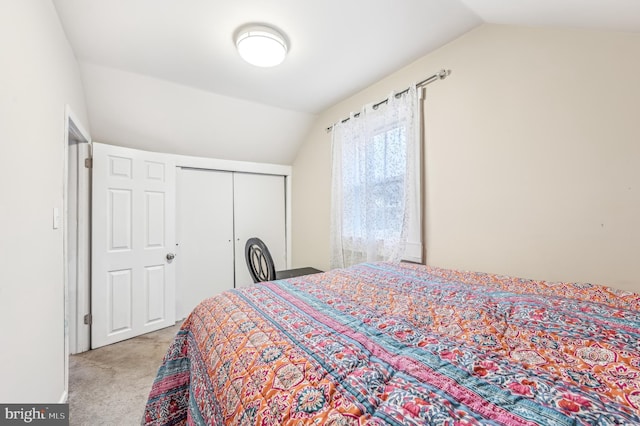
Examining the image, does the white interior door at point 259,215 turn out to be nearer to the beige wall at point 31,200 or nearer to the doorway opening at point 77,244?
the doorway opening at point 77,244

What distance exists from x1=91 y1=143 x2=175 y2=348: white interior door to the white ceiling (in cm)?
31

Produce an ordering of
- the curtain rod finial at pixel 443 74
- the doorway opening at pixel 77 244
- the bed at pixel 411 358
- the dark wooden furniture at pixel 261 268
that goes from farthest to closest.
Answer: the dark wooden furniture at pixel 261 268 < the doorway opening at pixel 77 244 < the curtain rod finial at pixel 443 74 < the bed at pixel 411 358

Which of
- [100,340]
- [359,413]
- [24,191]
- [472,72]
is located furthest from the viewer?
[100,340]

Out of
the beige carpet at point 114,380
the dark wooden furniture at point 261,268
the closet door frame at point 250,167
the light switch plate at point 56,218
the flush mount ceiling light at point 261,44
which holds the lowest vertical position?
the beige carpet at point 114,380

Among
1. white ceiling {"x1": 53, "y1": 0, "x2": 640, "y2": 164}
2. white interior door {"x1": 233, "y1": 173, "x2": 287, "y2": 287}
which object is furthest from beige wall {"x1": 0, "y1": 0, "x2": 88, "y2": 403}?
white interior door {"x1": 233, "y1": 173, "x2": 287, "y2": 287}

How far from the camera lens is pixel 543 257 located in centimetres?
154

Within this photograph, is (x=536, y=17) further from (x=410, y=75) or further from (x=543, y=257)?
(x=543, y=257)

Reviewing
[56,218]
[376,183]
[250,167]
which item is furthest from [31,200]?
[250,167]

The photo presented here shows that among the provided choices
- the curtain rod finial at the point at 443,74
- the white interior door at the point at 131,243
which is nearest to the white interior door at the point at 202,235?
the white interior door at the point at 131,243

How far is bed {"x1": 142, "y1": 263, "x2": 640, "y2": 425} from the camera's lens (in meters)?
0.53

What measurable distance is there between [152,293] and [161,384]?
5.97ft

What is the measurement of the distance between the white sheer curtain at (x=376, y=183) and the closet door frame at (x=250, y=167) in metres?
1.13

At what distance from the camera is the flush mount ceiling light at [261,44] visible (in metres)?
1.72

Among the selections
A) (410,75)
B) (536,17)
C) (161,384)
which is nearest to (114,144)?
(161,384)
